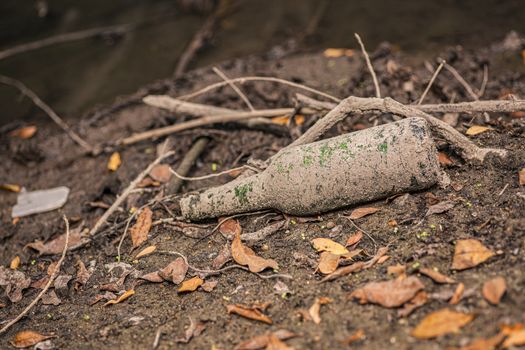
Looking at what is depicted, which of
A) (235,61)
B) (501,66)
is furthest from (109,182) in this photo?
(501,66)

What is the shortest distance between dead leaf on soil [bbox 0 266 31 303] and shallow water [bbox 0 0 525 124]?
231 cm

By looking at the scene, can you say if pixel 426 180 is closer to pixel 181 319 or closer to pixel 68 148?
pixel 181 319

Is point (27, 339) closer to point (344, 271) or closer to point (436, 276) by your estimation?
point (344, 271)

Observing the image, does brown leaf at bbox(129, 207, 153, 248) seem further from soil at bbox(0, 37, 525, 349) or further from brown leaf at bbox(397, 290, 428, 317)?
brown leaf at bbox(397, 290, 428, 317)

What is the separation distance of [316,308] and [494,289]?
2.61 feet

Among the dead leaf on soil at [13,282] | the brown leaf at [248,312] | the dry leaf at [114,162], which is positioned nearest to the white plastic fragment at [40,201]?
the dry leaf at [114,162]

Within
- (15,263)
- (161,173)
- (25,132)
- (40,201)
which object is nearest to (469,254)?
(161,173)

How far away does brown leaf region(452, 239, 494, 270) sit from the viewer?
229 centimetres

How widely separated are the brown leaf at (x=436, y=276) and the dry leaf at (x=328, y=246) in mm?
455

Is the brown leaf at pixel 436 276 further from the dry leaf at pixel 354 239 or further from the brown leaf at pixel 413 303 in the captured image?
the dry leaf at pixel 354 239

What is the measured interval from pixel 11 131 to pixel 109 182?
1.96 metres

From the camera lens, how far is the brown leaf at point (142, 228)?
3245 mm

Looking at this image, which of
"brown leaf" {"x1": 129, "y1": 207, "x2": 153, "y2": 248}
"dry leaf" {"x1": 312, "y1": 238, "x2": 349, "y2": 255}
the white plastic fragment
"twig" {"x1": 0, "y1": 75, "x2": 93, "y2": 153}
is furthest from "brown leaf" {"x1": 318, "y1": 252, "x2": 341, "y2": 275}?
"twig" {"x1": 0, "y1": 75, "x2": 93, "y2": 153}

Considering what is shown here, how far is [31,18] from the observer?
6758mm
